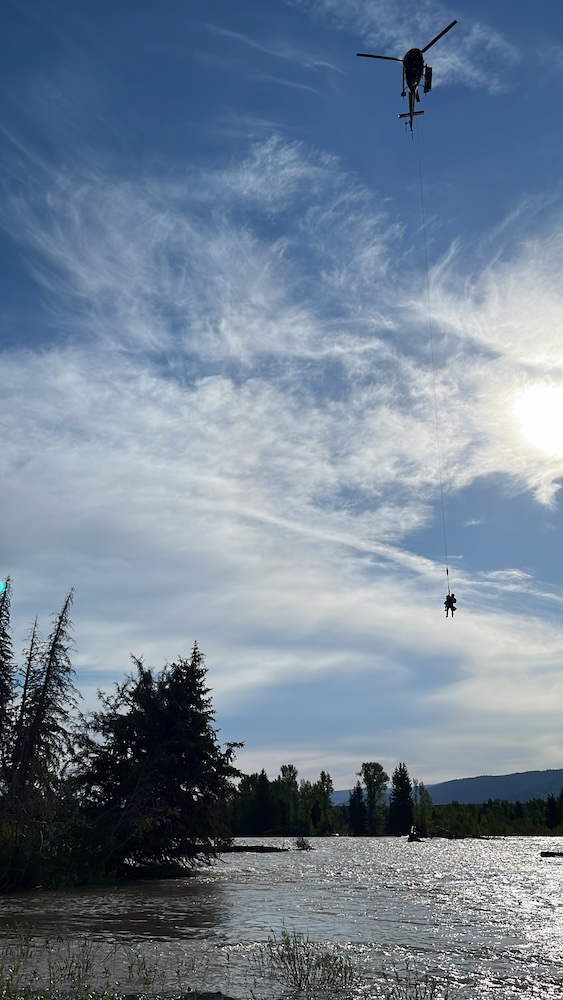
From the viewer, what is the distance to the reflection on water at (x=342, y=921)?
54.3 feet

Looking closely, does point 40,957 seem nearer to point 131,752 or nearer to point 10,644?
point 131,752

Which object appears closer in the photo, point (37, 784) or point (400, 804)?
point (37, 784)

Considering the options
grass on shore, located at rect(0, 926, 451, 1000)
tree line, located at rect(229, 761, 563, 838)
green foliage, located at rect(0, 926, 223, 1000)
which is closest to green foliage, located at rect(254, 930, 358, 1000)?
grass on shore, located at rect(0, 926, 451, 1000)

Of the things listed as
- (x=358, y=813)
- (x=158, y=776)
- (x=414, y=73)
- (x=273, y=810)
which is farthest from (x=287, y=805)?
(x=414, y=73)

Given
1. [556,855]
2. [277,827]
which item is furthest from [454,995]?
[277,827]

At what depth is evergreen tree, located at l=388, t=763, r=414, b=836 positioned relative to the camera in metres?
140

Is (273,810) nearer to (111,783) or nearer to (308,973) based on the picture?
(111,783)

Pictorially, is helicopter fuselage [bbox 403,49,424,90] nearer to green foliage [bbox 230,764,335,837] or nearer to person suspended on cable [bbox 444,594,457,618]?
person suspended on cable [bbox 444,594,457,618]

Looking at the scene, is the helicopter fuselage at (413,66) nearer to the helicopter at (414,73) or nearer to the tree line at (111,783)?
the helicopter at (414,73)

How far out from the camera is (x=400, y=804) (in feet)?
472

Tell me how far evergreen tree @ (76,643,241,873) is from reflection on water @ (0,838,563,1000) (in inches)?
82.6

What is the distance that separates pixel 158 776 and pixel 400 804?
115979 mm

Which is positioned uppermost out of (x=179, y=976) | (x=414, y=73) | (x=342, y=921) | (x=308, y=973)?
(x=414, y=73)

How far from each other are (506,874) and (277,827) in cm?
9412
